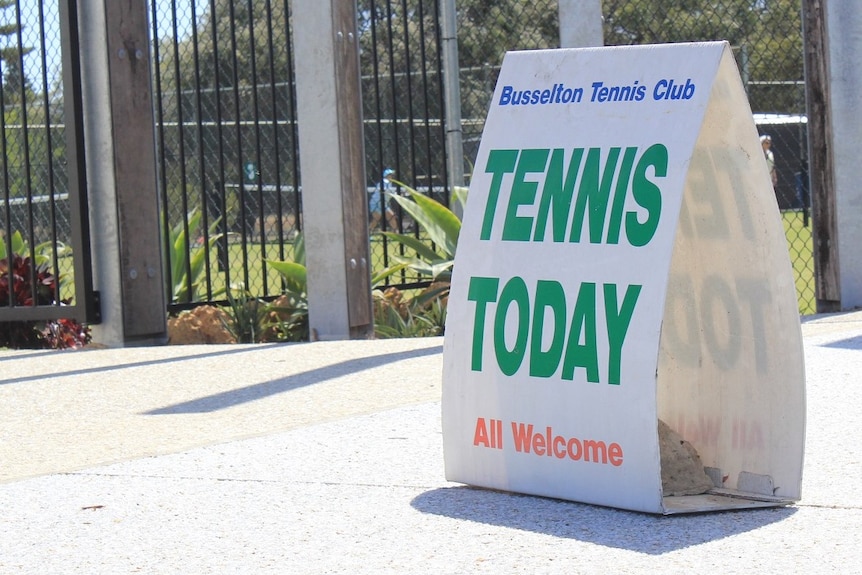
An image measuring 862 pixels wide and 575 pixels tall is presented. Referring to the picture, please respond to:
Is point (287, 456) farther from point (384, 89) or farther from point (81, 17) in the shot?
point (384, 89)

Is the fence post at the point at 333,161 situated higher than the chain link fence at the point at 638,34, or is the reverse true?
the chain link fence at the point at 638,34

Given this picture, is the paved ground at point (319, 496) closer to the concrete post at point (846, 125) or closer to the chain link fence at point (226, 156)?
the concrete post at point (846, 125)

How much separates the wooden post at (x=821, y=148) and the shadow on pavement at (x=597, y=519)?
4410mm

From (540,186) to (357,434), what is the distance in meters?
1.35

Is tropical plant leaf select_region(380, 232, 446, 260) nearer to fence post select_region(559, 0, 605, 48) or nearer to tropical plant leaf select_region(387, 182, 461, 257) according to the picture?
tropical plant leaf select_region(387, 182, 461, 257)

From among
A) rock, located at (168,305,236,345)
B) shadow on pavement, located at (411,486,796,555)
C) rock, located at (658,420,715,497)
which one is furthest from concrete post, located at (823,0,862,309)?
shadow on pavement, located at (411,486,796,555)

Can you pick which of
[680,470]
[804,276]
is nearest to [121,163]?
[680,470]

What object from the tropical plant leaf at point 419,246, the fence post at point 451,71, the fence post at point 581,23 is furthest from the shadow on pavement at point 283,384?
the fence post at point 451,71

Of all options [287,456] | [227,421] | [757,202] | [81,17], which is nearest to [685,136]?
[757,202]

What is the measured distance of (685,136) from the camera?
3.14m

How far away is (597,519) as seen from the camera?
3.18m

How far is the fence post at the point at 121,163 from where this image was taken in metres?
7.29

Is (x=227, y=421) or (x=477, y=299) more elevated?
(x=477, y=299)

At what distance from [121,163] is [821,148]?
403 centimetres
